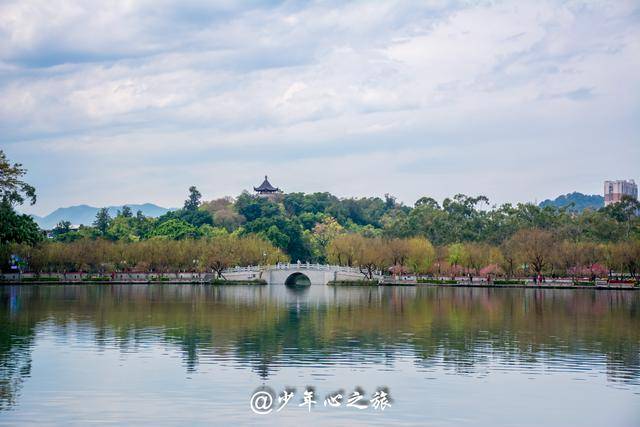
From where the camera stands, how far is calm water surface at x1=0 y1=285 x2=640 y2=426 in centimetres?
2272

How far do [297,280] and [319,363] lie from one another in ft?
277

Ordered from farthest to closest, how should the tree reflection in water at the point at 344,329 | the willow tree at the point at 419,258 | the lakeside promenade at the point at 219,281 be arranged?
the willow tree at the point at 419,258 < the lakeside promenade at the point at 219,281 < the tree reflection in water at the point at 344,329

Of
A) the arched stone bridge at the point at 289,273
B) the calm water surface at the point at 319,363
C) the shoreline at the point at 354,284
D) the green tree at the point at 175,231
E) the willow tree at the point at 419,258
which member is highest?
the green tree at the point at 175,231

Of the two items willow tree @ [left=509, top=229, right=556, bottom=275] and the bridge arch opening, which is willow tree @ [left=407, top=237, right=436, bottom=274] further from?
the bridge arch opening

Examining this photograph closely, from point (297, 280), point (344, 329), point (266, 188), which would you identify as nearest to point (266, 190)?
point (266, 188)

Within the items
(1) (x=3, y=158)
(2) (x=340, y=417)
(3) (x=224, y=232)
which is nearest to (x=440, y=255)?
(3) (x=224, y=232)

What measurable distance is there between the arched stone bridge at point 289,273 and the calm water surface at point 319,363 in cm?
4145

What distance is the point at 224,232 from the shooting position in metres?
134

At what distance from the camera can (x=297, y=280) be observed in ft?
376

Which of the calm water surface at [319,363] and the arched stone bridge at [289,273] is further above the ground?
the arched stone bridge at [289,273]

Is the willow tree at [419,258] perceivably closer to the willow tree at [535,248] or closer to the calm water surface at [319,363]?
the willow tree at [535,248]

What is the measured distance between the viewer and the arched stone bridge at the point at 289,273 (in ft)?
318

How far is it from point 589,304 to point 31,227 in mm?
50337

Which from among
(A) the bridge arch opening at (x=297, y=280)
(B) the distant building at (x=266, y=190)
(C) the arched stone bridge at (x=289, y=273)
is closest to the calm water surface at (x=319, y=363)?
(C) the arched stone bridge at (x=289, y=273)
